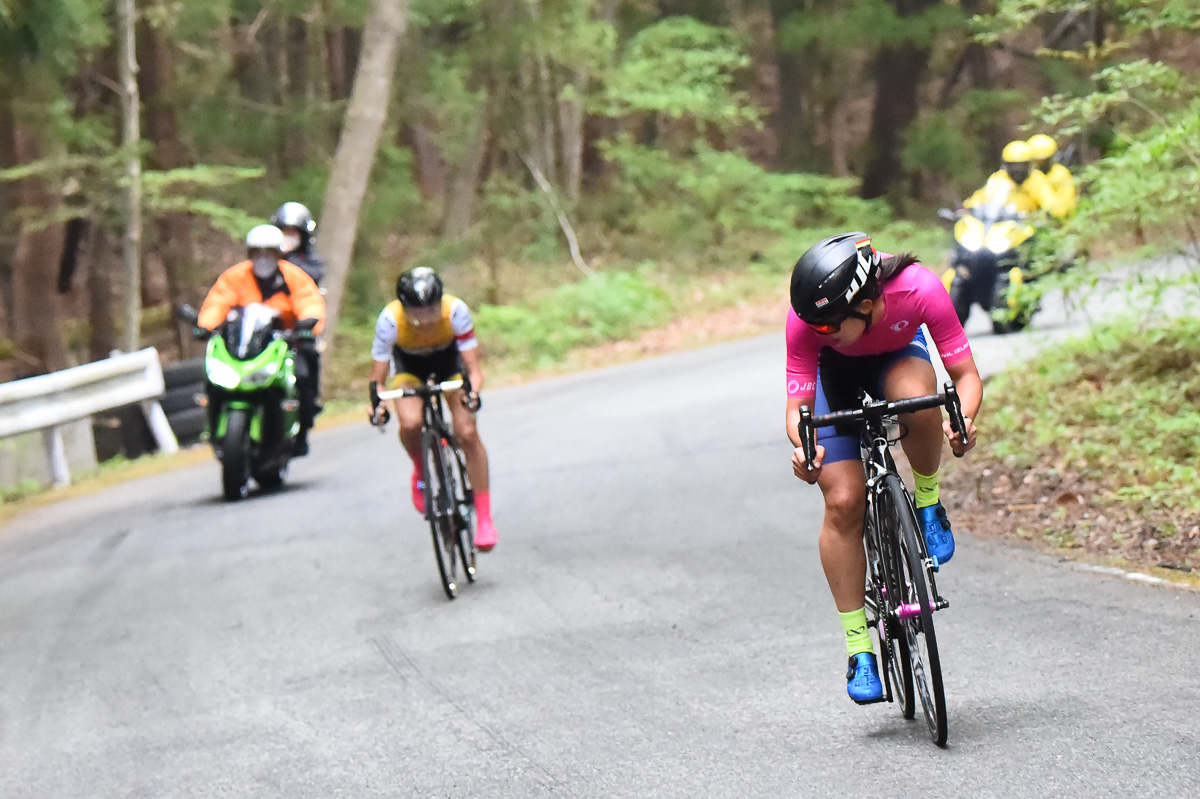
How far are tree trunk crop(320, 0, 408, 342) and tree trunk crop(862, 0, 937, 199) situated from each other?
16.5 meters

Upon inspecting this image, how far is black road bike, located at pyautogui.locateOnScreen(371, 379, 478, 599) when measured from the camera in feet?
29.6

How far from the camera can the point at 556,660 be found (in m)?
7.41

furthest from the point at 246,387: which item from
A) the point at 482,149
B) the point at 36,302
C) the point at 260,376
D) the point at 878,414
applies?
the point at 482,149

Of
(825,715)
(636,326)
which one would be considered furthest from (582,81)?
(825,715)

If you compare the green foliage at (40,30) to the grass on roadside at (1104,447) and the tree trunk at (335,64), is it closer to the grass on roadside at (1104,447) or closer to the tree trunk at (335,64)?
the grass on roadside at (1104,447)

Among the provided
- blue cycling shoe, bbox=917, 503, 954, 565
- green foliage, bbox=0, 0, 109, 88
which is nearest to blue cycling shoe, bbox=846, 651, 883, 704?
blue cycling shoe, bbox=917, 503, 954, 565

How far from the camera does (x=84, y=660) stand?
824cm

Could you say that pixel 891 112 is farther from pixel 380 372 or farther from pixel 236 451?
pixel 380 372

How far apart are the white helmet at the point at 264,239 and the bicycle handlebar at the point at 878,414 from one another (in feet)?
28.1

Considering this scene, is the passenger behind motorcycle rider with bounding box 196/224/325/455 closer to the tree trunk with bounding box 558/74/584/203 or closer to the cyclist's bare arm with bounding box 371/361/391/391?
the cyclist's bare arm with bounding box 371/361/391/391

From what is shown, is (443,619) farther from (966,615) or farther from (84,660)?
(966,615)

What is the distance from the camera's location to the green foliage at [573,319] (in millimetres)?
24609

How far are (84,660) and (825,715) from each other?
4322mm

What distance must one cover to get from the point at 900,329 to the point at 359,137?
1748cm
